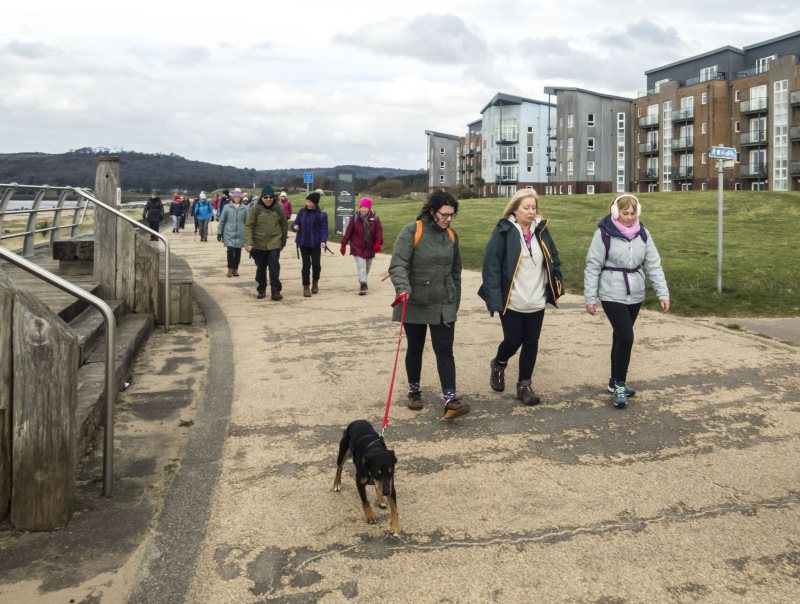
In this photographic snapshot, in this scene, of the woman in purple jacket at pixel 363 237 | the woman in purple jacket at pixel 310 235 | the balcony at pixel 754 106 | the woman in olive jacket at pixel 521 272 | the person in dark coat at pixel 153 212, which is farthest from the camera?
the balcony at pixel 754 106

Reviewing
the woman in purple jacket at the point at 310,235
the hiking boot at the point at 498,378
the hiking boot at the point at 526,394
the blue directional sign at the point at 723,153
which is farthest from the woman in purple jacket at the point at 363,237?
the hiking boot at the point at 526,394

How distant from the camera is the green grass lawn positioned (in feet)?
40.6

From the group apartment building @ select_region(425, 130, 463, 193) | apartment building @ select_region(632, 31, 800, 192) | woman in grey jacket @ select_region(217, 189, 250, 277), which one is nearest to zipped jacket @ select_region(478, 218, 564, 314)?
woman in grey jacket @ select_region(217, 189, 250, 277)

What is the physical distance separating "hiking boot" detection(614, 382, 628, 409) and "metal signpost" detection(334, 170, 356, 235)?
77.7 feet

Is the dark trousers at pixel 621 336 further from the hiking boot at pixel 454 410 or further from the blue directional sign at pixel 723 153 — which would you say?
the blue directional sign at pixel 723 153

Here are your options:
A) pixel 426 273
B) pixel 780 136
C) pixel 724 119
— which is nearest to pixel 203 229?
pixel 426 273

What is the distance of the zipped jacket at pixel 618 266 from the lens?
20.4 feet

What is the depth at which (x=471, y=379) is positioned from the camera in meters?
7.16

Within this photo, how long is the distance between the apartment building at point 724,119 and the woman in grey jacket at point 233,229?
57074mm

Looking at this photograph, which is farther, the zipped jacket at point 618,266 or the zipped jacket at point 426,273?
the zipped jacket at point 618,266

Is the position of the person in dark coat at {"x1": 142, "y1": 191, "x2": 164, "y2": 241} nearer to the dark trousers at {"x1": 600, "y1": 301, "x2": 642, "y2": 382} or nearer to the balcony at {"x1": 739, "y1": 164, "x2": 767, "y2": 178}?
the dark trousers at {"x1": 600, "y1": 301, "x2": 642, "y2": 382}

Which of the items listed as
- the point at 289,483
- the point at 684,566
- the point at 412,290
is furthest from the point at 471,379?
the point at 684,566

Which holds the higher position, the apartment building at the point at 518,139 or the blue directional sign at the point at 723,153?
the apartment building at the point at 518,139

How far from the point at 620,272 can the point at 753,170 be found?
65.3 m
